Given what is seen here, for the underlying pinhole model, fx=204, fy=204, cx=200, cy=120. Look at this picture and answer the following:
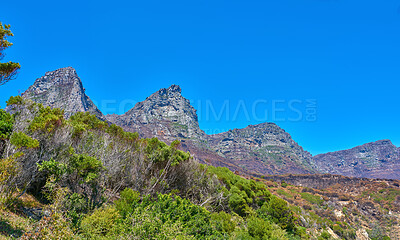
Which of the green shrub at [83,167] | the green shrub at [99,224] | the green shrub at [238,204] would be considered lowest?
the green shrub at [99,224]

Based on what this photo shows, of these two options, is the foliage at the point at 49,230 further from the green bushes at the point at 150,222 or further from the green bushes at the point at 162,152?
the green bushes at the point at 162,152

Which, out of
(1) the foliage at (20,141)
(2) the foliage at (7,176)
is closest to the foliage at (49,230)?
(2) the foliage at (7,176)

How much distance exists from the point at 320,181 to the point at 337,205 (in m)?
34.9

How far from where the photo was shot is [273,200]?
77.3 ft

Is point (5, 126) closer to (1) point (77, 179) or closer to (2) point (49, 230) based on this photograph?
(1) point (77, 179)

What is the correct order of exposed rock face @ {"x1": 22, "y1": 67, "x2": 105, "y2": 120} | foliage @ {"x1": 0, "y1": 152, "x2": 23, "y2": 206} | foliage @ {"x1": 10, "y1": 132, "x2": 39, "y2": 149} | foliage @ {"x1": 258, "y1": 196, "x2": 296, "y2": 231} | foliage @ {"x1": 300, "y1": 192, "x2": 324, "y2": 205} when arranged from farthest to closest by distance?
exposed rock face @ {"x1": 22, "y1": 67, "x2": 105, "y2": 120}
foliage @ {"x1": 300, "y1": 192, "x2": 324, "y2": 205}
foliage @ {"x1": 258, "y1": 196, "x2": 296, "y2": 231}
foliage @ {"x1": 10, "y1": 132, "x2": 39, "y2": 149}
foliage @ {"x1": 0, "y1": 152, "x2": 23, "y2": 206}

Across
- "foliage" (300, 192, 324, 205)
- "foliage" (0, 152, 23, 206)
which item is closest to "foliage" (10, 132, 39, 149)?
"foliage" (0, 152, 23, 206)

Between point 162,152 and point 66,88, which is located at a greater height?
point 66,88

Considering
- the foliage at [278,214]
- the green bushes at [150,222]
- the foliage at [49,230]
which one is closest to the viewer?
the foliage at [49,230]

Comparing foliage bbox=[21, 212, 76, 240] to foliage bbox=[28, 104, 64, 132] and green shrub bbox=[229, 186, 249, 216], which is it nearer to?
foliage bbox=[28, 104, 64, 132]

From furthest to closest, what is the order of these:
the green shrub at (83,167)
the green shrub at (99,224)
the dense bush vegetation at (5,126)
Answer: the green shrub at (83,167)
the dense bush vegetation at (5,126)
the green shrub at (99,224)

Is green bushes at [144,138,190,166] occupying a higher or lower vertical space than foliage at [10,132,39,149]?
higher

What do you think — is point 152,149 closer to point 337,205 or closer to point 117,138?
point 117,138

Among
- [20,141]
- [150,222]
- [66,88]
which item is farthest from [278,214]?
[66,88]
